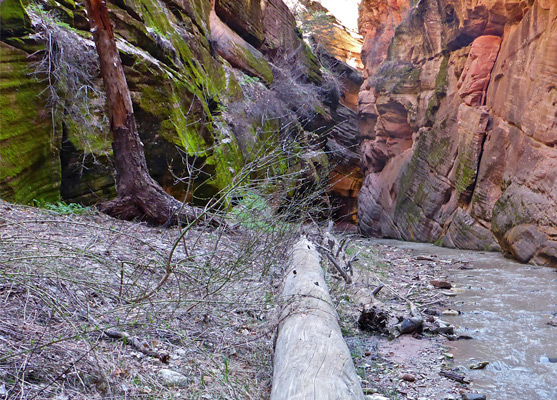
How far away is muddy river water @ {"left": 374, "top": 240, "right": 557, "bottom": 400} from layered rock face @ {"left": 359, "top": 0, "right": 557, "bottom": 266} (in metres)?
1.88

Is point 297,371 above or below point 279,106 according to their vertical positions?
below

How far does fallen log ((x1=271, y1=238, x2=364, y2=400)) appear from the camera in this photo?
182cm

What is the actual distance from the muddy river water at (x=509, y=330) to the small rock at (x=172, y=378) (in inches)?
81.7

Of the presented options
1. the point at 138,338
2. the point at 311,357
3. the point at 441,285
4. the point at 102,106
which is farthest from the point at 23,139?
the point at 441,285

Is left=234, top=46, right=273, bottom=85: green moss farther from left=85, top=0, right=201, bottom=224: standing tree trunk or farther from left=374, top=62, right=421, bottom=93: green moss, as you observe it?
left=85, top=0, right=201, bottom=224: standing tree trunk

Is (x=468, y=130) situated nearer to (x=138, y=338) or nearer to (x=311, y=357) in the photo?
(x=311, y=357)

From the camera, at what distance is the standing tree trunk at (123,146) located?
5434 mm

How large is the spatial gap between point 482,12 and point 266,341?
1271 cm

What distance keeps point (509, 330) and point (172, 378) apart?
11.5 feet

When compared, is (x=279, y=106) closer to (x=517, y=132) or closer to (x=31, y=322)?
(x=517, y=132)

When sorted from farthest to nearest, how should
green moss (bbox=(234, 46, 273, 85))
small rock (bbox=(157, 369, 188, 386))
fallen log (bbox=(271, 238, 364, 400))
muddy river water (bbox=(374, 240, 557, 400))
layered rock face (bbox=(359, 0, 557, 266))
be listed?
1. green moss (bbox=(234, 46, 273, 85))
2. layered rock face (bbox=(359, 0, 557, 266))
3. muddy river water (bbox=(374, 240, 557, 400))
4. small rock (bbox=(157, 369, 188, 386))
5. fallen log (bbox=(271, 238, 364, 400))

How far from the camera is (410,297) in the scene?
17.5 feet

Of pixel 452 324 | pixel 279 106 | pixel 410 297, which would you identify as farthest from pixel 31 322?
pixel 279 106

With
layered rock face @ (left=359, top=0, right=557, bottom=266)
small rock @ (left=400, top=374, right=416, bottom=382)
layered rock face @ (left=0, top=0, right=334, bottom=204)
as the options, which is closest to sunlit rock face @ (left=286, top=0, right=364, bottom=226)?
layered rock face @ (left=359, top=0, right=557, bottom=266)
